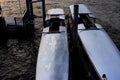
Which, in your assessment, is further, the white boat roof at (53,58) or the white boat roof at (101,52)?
the white boat roof at (101,52)

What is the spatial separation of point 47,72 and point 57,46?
12.8ft

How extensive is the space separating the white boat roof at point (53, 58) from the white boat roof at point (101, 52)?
1.85 m

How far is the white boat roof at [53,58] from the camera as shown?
53.9 ft

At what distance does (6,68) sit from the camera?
2195 centimetres

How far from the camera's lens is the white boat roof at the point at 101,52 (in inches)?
656

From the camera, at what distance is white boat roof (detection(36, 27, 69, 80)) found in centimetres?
1644

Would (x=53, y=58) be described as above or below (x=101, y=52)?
below

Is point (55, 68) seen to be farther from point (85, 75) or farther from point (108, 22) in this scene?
point (108, 22)

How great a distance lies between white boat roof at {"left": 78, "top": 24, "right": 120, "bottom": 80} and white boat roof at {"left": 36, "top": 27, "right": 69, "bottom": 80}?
6.06 feet

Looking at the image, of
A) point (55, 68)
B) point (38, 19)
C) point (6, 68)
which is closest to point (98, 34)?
point (55, 68)

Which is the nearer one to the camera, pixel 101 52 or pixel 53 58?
pixel 53 58

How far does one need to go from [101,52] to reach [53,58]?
12.2 ft

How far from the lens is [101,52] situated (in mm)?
18750

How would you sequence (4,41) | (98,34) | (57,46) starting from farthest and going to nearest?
(4,41) → (98,34) → (57,46)
